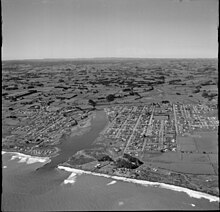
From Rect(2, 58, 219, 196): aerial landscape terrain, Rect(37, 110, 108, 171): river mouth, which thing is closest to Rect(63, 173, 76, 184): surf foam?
Rect(2, 58, 219, 196): aerial landscape terrain

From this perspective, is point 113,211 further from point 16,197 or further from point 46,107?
point 46,107

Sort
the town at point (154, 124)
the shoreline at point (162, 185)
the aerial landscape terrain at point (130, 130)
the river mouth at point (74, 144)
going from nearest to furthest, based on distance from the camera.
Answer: the shoreline at point (162, 185) < the aerial landscape terrain at point (130, 130) < the river mouth at point (74, 144) < the town at point (154, 124)

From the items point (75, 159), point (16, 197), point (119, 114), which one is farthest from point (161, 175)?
point (119, 114)

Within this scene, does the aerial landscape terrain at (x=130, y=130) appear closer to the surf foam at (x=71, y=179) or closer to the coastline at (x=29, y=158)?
the coastline at (x=29, y=158)

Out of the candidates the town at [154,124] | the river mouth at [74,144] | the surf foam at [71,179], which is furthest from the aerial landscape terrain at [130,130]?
the surf foam at [71,179]

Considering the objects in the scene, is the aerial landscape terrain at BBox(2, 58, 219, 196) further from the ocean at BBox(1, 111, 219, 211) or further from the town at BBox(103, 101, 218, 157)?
the ocean at BBox(1, 111, 219, 211)
